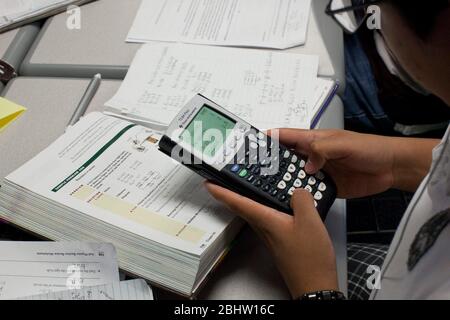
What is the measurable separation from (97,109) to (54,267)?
30cm

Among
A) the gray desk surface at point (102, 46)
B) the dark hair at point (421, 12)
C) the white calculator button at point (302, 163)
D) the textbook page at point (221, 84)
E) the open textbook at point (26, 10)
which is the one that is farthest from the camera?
the open textbook at point (26, 10)

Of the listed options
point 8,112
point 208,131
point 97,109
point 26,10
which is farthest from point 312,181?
point 26,10

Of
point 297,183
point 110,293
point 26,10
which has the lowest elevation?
point 110,293

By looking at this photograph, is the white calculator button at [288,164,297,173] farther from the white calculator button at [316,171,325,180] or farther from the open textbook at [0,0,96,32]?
the open textbook at [0,0,96,32]

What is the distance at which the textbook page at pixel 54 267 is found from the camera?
1.82 feet

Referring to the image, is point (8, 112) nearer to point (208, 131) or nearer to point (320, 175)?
point (208, 131)

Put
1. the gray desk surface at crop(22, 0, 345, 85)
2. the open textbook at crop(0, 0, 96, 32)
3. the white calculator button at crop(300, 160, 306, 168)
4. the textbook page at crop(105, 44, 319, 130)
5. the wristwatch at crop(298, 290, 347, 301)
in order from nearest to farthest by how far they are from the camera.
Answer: the wristwatch at crop(298, 290, 347, 301) < the white calculator button at crop(300, 160, 306, 168) < the textbook page at crop(105, 44, 319, 130) < the gray desk surface at crop(22, 0, 345, 85) < the open textbook at crop(0, 0, 96, 32)

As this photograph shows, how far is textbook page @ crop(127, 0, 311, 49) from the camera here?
0.87 m

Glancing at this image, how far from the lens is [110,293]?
0.54 meters

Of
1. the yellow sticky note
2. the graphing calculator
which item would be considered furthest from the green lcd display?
the yellow sticky note

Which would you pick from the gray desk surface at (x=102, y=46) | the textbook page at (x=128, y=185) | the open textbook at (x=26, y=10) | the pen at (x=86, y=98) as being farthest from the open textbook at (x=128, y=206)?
the open textbook at (x=26, y=10)

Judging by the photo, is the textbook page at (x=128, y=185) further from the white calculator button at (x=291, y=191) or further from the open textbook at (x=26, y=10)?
the open textbook at (x=26, y=10)

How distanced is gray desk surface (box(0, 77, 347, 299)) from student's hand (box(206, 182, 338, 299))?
0.03 meters

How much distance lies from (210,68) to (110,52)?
0.67 ft
